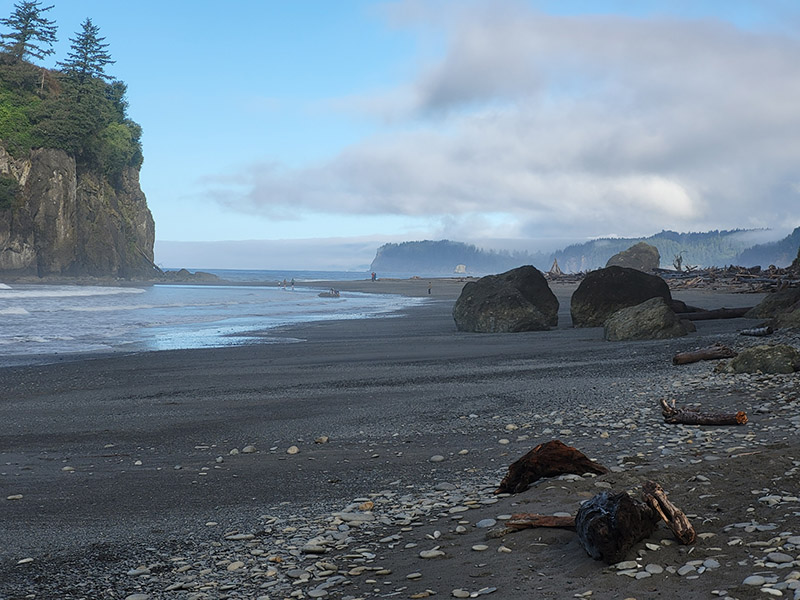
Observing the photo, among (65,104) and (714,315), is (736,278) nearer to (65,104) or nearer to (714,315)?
(714,315)

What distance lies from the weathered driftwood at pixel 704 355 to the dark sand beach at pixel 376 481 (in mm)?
314

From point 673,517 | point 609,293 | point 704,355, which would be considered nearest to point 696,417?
point 673,517

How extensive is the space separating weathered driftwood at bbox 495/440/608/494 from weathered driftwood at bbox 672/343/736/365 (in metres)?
5.41

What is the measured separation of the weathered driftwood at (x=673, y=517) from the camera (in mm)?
2961

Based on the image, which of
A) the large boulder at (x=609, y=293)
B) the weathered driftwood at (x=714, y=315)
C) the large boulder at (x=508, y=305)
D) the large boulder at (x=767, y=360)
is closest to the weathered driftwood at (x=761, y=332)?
the large boulder at (x=767, y=360)

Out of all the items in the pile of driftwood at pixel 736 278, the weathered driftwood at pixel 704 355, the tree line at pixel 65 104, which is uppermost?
the tree line at pixel 65 104

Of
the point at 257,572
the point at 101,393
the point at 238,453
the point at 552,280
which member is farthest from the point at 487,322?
the point at 552,280

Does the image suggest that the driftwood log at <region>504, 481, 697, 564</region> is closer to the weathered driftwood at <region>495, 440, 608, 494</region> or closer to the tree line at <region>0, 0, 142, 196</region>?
the weathered driftwood at <region>495, 440, 608, 494</region>

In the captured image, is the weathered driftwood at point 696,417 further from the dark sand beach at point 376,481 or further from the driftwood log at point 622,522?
the driftwood log at point 622,522

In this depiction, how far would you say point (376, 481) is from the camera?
15.9ft

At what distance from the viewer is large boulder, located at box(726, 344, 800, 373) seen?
725 centimetres

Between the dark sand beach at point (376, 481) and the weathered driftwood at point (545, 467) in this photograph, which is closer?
the dark sand beach at point (376, 481)

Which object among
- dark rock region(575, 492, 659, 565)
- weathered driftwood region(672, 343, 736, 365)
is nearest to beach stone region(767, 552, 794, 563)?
dark rock region(575, 492, 659, 565)

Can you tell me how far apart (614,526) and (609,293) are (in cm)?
1379
